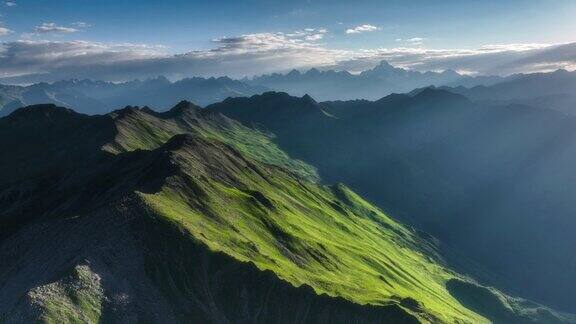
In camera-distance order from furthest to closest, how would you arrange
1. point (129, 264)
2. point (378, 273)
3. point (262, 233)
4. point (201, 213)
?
point (378, 273) < point (262, 233) < point (201, 213) < point (129, 264)

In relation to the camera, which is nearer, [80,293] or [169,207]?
[80,293]

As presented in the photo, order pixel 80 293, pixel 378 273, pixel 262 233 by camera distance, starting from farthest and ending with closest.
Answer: pixel 378 273, pixel 262 233, pixel 80 293

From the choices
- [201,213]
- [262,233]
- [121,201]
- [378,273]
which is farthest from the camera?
[378,273]

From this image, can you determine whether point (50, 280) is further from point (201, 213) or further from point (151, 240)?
point (201, 213)

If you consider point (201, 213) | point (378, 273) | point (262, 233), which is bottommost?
point (378, 273)

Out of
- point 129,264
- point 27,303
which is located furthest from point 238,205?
point 27,303

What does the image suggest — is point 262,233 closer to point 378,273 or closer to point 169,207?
point 169,207

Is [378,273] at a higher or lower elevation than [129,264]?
lower

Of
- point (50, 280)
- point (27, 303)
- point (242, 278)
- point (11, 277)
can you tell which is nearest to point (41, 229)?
Result: point (11, 277)

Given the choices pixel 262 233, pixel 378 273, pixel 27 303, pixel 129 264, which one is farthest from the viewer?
pixel 378 273
